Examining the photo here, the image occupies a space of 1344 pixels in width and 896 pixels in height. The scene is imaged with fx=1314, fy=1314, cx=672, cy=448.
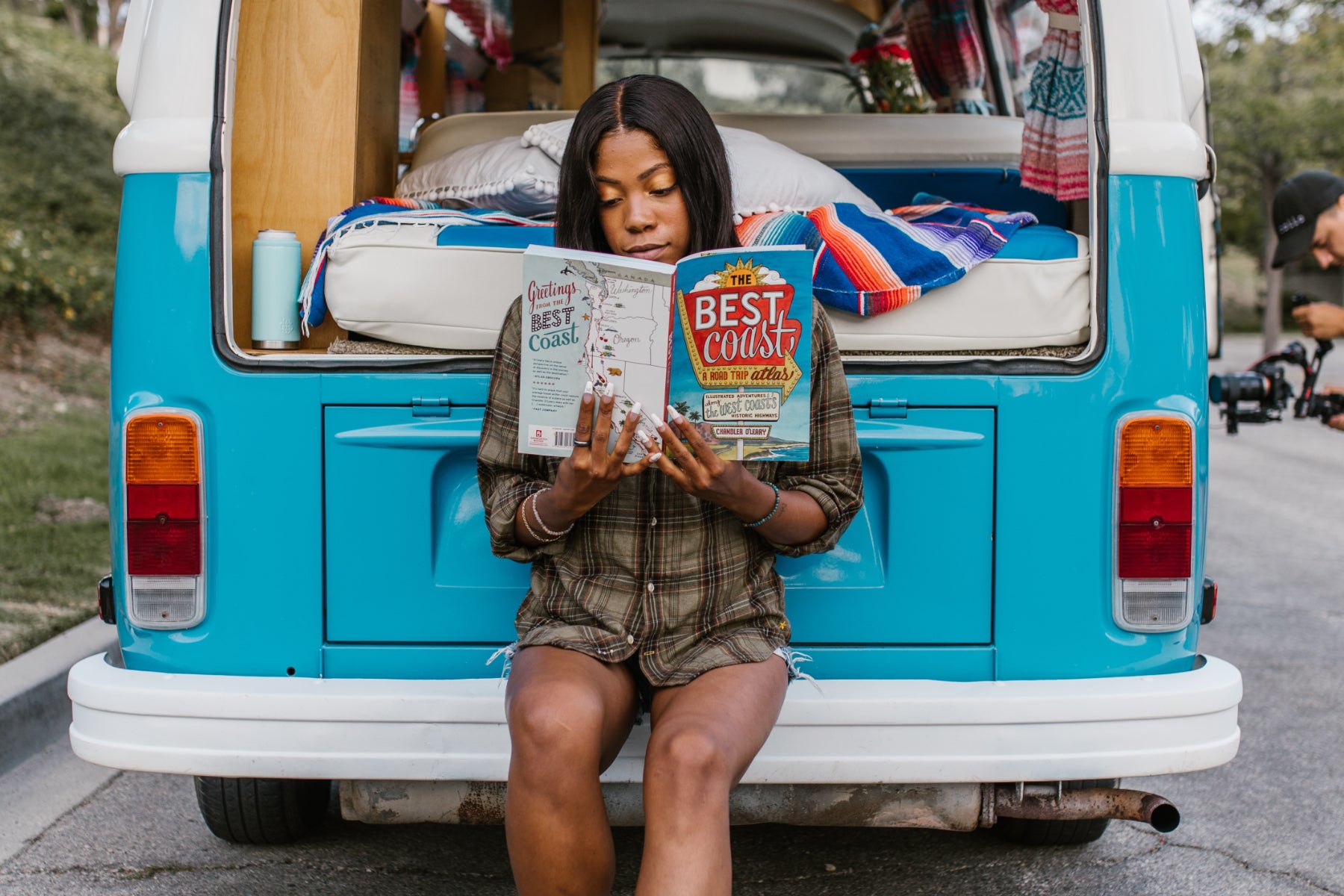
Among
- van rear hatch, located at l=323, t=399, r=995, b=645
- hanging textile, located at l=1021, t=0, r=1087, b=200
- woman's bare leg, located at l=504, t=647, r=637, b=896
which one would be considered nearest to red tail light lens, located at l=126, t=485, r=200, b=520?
van rear hatch, located at l=323, t=399, r=995, b=645

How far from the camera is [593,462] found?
198 centimetres

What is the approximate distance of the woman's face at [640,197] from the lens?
226cm

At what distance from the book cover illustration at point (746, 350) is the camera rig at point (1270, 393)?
155 cm

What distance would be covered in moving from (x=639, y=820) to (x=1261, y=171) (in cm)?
2571

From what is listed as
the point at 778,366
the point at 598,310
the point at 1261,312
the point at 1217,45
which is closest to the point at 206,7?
the point at 598,310

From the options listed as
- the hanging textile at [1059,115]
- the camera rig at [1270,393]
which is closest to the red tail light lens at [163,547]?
the hanging textile at [1059,115]

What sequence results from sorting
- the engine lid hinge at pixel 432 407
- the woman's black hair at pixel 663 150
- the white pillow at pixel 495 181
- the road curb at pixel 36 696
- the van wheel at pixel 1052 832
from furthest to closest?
the road curb at pixel 36 696 → the white pillow at pixel 495 181 → the van wheel at pixel 1052 832 → the engine lid hinge at pixel 432 407 → the woman's black hair at pixel 663 150

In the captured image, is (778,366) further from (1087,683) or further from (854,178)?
(854,178)

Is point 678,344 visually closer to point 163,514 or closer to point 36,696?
point 163,514

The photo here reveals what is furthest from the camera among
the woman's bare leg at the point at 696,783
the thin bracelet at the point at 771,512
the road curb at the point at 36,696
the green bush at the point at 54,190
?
the green bush at the point at 54,190

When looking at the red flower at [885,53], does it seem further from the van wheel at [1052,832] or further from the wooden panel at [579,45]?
the van wheel at [1052,832]

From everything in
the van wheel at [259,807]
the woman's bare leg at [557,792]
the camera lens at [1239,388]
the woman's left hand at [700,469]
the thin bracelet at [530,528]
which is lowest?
the van wheel at [259,807]

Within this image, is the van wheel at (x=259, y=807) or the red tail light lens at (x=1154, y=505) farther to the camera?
the van wheel at (x=259, y=807)

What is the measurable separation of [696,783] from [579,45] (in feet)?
13.2
